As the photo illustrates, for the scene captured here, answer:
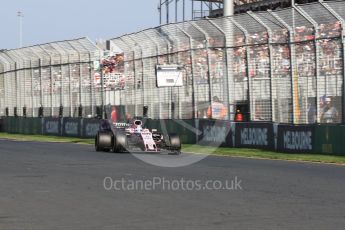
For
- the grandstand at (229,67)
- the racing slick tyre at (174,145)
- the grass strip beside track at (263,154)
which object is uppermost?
the grandstand at (229,67)

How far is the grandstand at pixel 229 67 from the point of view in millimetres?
24172

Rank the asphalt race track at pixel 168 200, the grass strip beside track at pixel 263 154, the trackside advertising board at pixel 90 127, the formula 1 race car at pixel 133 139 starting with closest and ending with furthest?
the asphalt race track at pixel 168 200
the grass strip beside track at pixel 263 154
the formula 1 race car at pixel 133 139
the trackside advertising board at pixel 90 127

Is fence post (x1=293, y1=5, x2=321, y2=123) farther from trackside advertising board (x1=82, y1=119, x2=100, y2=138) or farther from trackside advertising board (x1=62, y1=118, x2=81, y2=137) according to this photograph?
trackside advertising board (x1=62, y1=118, x2=81, y2=137)

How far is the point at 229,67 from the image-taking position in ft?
92.6

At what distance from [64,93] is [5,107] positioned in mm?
10913

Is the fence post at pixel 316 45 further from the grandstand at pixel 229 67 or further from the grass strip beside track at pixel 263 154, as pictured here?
the grass strip beside track at pixel 263 154

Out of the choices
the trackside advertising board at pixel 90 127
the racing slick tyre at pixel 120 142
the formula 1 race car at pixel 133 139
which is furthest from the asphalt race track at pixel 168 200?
the trackside advertising board at pixel 90 127

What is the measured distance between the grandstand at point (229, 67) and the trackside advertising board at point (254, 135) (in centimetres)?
83

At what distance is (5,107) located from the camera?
171 ft

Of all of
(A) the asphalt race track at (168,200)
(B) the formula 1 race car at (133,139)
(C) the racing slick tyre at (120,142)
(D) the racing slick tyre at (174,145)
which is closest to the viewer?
(A) the asphalt race track at (168,200)

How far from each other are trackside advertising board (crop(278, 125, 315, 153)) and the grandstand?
43.0 inches

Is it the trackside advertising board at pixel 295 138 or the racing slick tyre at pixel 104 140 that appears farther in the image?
the racing slick tyre at pixel 104 140

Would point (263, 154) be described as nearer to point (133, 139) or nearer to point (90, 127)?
point (133, 139)

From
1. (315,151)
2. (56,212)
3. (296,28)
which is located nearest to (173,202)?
(56,212)
